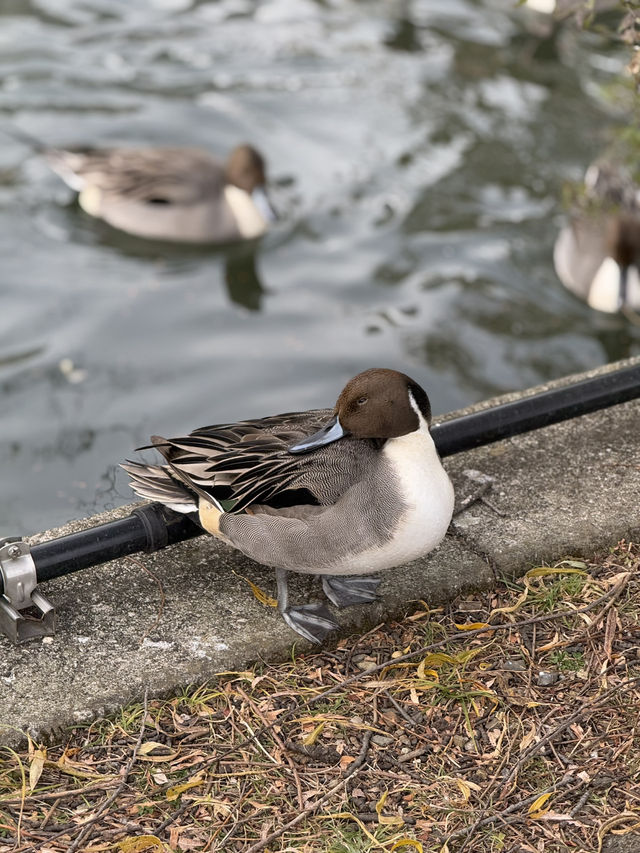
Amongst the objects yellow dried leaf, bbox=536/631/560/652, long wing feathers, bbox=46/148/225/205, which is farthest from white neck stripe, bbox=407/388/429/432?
long wing feathers, bbox=46/148/225/205

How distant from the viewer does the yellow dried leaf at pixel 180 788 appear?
291 cm

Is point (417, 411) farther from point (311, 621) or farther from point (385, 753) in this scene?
point (385, 753)

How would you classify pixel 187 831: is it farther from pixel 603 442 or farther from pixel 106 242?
pixel 106 242

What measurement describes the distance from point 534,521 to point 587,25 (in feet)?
5.41

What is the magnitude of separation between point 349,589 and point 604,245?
5013 mm

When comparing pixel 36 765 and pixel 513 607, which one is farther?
pixel 513 607

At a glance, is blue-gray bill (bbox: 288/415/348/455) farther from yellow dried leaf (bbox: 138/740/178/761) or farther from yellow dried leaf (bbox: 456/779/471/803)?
yellow dried leaf (bbox: 456/779/471/803)

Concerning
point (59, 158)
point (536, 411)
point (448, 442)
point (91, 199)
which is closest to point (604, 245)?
point (91, 199)

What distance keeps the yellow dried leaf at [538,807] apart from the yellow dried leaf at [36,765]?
1217mm

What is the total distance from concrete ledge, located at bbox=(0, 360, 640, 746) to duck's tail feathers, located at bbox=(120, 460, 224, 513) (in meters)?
0.25

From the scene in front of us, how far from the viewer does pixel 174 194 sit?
824cm

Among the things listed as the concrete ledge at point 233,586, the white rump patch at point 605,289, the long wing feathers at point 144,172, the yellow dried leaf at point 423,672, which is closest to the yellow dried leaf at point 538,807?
the yellow dried leaf at point 423,672

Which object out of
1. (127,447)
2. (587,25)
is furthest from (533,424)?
(127,447)

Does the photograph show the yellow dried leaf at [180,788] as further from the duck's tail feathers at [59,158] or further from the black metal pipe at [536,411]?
the duck's tail feathers at [59,158]
